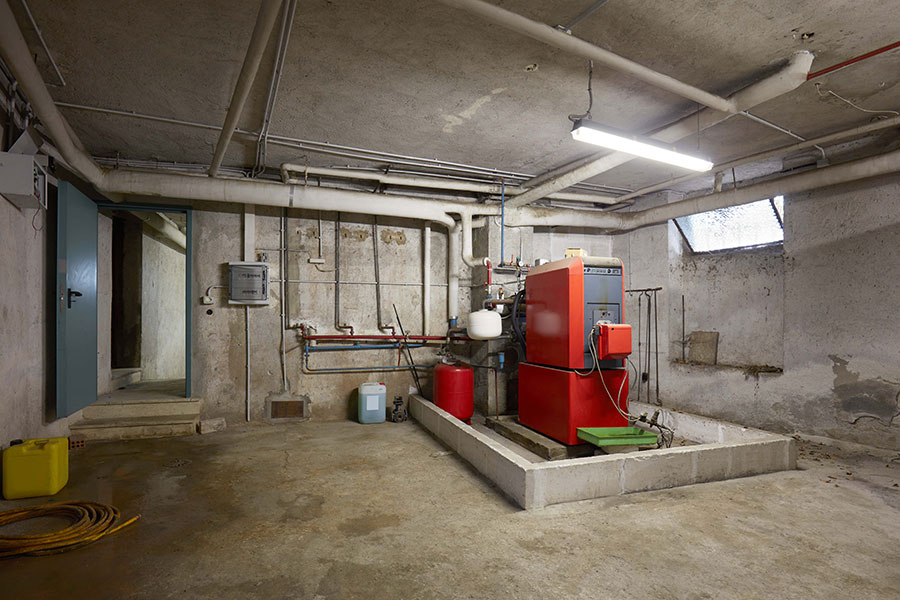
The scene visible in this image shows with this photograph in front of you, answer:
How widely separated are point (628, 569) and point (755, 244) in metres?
5.12

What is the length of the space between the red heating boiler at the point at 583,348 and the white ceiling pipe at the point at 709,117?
3.77 feet

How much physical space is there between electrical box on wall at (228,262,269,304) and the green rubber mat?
4.14 meters

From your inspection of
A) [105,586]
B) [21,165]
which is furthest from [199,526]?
[21,165]

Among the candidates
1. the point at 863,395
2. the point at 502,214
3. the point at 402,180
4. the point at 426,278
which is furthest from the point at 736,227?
the point at 402,180

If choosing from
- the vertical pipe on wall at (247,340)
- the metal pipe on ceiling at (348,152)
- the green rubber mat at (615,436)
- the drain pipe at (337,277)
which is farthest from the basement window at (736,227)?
the vertical pipe on wall at (247,340)

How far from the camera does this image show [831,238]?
4.94 metres

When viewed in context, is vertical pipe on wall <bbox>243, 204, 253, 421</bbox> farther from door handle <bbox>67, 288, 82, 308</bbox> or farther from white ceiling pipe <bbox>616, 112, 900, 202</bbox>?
white ceiling pipe <bbox>616, 112, 900, 202</bbox>

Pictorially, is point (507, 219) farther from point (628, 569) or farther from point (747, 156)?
point (628, 569)

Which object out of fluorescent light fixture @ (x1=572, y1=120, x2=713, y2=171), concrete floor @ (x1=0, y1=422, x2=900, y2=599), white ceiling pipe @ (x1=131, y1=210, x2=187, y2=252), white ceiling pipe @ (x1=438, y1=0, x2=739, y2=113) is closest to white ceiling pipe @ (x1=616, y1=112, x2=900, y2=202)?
fluorescent light fixture @ (x1=572, y1=120, x2=713, y2=171)

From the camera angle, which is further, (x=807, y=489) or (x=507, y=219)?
(x=507, y=219)

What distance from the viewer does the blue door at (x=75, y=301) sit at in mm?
4453

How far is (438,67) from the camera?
343 cm

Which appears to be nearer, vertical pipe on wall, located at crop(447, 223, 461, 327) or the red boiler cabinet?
the red boiler cabinet

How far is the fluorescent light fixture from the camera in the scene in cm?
345
